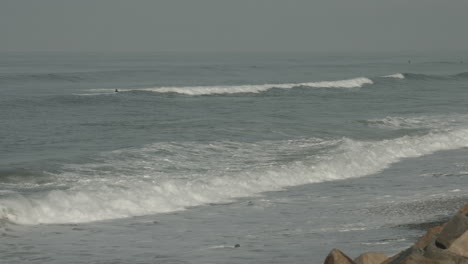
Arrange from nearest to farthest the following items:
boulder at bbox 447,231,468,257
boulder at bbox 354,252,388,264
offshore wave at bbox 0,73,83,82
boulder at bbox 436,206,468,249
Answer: boulder at bbox 447,231,468,257, boulder at bbox 354,252,388,264, boulder at bbox 436,206,468,249, offshore wave at bbox 0,73,83,82

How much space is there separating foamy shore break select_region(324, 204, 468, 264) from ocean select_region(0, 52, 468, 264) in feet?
6.67

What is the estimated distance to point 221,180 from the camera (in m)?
16.6

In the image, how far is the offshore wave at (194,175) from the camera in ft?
45.3

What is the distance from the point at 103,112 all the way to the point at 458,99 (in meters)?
17.5

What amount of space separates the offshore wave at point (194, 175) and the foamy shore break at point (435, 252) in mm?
6652

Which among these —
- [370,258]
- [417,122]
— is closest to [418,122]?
[417,122]

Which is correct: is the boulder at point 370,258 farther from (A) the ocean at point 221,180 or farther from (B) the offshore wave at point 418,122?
Result: (B) the offshore wave at point 418,122

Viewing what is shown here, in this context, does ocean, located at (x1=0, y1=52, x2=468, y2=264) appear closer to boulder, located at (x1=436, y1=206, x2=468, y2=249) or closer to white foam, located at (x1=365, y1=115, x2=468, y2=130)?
white foam, located at (x1=365, y1=115, x2=468, y2=130)

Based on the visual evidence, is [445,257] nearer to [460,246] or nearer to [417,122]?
[460,246]

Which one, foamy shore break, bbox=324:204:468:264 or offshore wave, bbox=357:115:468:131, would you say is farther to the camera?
offshore wave, bbox=357:115:468:131

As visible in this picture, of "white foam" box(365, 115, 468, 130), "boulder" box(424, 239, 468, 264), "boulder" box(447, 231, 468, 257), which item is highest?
"boulder" box(424, 239, 468, 264)

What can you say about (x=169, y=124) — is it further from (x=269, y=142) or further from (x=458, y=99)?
(x=458, y=99)

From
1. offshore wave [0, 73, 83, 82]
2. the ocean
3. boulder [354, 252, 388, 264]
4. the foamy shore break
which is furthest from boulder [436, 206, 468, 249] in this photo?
offshore wave [0, 73, 83, 82]

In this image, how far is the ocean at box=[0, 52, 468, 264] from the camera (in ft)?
36.1
